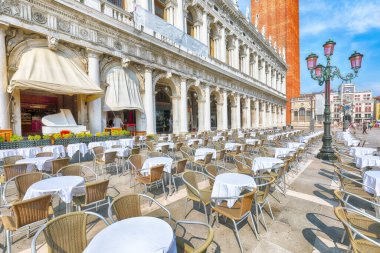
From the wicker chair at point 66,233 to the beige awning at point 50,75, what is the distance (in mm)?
8142

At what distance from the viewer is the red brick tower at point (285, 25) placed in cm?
4350

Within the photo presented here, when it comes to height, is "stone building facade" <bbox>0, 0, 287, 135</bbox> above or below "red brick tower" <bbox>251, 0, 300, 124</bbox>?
below

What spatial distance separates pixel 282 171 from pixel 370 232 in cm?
178

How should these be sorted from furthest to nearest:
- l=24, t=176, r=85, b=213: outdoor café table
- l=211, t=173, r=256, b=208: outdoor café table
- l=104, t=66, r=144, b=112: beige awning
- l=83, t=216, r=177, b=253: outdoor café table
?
l=104, t=66, r=144, b=112: beige awning < l=211, t=173, r=256, b=208: outdoor café table < l=24, t=176, r=85, b=213: outdoor café table < l=83, t=216, r=177, b=253: outdoor café table

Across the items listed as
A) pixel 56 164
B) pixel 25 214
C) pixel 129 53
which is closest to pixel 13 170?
pixel 56 164

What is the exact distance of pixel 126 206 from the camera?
239 cm

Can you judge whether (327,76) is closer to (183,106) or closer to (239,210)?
(239,210)

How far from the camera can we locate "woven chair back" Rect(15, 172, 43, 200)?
331cm

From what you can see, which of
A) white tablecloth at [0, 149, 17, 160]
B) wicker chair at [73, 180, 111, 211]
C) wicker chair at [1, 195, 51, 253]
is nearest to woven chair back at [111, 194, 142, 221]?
wicker chair at [73, 180, 111, 211]

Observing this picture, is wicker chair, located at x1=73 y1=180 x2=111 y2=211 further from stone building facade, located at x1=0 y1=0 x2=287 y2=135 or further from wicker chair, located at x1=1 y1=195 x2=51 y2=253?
stone building facade, located at x1=0 y1=0 x2=287 y2=135

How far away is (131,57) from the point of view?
11.9 meters

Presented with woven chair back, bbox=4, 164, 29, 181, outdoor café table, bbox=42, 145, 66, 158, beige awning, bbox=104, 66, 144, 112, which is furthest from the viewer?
beige awning, bbox=104, 66, 144, 112

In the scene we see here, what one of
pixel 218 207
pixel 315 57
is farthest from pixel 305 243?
pixel 315 57

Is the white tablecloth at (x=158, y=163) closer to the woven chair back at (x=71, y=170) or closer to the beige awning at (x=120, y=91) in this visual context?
the woven chair back at (x=71, y=170)
